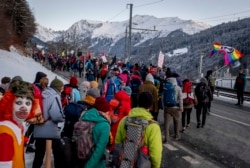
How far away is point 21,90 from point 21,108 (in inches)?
7.2

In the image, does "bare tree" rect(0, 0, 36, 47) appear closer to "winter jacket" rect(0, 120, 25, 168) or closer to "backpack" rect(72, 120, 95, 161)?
"backpack" rect(72, 120, 95, 161)

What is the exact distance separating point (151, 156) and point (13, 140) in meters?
1.70

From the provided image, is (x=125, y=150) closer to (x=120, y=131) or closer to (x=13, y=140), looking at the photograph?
(x=120, y=131)

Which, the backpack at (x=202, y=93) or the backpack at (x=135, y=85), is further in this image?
the backpack at (x=135, y=85)

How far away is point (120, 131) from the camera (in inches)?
176

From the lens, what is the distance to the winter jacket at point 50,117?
5.75 metres

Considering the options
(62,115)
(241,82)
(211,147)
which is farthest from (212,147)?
(241,82)

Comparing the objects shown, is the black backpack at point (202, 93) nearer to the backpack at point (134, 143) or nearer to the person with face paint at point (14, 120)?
the backpack at point (134, 143)

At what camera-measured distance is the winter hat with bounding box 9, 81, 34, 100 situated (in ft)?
10.7

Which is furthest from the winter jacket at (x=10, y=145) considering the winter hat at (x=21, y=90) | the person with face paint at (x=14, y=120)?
the winter hat at (x=21, y=90)

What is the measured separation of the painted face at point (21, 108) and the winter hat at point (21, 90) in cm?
4

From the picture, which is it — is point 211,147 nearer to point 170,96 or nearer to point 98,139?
point 170,96

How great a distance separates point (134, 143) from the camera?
4.14 m

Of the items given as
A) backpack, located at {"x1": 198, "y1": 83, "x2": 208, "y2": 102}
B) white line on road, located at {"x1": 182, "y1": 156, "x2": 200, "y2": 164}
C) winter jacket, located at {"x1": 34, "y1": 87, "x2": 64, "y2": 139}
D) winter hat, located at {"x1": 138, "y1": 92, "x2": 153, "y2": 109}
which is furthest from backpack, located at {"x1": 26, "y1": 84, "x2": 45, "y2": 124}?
backpack, located at {"x1": 198, "y1": 83, "x2": 208, "y2": 102}
